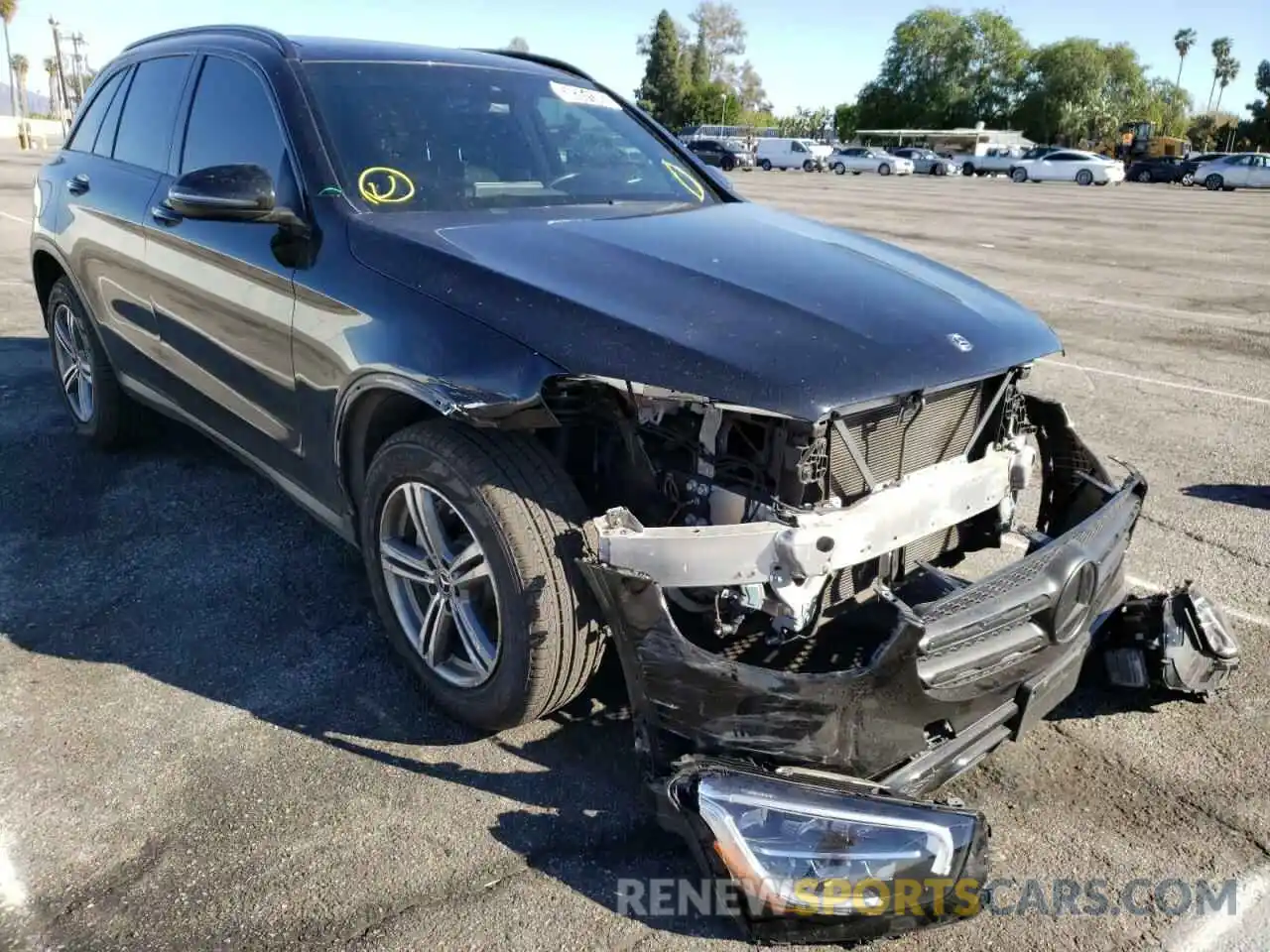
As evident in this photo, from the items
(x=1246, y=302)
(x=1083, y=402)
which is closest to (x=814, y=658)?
(x=1083, y=402)

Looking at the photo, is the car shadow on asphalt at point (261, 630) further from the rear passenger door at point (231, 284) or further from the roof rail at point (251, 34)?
the roof rail at point (251, 34)

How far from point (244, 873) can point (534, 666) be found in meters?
0.86

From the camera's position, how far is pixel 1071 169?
4397 centimetres

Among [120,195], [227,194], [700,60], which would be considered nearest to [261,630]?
[227,194]

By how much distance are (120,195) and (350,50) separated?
1.41m

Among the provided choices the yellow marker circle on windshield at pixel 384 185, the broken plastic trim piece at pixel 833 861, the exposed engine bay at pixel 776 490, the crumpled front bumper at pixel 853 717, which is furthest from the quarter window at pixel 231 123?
the broken plastic trim piece at pixel 833 861

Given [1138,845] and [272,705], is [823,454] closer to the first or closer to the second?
[1138,845]

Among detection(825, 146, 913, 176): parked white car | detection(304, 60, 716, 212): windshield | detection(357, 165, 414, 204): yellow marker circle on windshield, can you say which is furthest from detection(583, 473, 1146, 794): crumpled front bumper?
detection(825, 146, 913, 176): parked white car

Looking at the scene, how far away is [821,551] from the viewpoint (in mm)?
2305

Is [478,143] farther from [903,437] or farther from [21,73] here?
[21,73]

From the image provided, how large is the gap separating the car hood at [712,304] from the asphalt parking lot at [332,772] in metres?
1.22

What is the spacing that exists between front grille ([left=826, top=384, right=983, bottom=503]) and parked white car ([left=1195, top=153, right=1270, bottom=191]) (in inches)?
1805

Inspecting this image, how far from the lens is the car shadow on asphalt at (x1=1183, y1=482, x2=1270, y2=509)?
194 inches

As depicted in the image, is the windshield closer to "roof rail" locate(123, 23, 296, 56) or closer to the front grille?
"roof rail" locate(123, 23, 296, 56)
